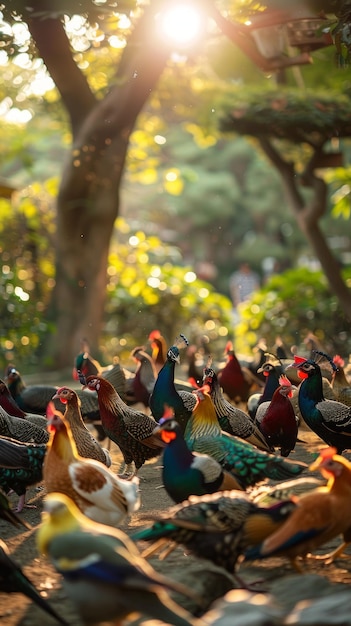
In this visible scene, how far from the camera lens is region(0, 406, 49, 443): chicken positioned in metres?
6.80

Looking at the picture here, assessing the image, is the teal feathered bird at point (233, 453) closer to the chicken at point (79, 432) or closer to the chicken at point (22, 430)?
the chicken at point (79, 432)

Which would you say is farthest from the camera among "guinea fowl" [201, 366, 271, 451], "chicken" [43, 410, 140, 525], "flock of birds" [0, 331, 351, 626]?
"guinea fowl" [201, 366, 271, 451]

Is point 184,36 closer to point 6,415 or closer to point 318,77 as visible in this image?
point 6,415

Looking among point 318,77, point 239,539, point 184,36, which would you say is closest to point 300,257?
point 318,77

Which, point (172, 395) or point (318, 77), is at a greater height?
point (172, 395)

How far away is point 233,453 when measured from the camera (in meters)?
5.75

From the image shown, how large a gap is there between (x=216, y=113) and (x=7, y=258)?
4434 millimetres

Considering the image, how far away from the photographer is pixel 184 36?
36.9ft

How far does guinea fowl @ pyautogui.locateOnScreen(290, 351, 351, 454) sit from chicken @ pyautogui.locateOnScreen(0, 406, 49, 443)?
1924 mm

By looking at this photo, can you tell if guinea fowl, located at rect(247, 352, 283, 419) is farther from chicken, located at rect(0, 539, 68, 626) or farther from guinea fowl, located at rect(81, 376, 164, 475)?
chicken, located at rect(0, 539, 68, 626)

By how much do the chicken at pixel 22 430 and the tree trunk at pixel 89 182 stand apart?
6.88 meters

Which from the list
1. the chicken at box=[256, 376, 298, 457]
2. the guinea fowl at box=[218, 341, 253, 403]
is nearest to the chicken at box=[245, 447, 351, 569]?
the chicken at box=[256, 376, 298, 457]

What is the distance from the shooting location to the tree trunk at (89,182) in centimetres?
1305

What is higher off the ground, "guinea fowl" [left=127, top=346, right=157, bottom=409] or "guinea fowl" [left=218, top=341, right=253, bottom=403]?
"guinea fowl" [left=127, top=346, right=157, bottom=409]
